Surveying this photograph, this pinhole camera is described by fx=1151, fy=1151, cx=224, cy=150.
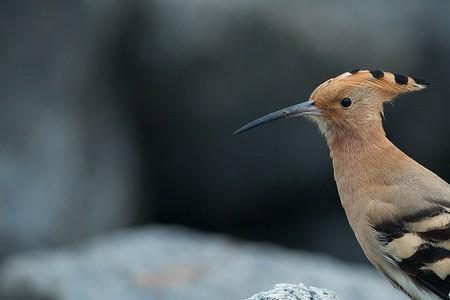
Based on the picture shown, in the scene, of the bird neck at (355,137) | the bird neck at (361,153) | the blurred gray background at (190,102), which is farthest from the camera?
the blurred gray background at (190,102)

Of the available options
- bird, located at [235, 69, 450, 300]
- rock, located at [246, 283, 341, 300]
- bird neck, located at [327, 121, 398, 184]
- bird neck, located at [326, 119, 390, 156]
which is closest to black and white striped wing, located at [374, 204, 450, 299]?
bird, located at [235, 69, 450, 300]

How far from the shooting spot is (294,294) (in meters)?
3.92

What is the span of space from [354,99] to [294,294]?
150 centimetres

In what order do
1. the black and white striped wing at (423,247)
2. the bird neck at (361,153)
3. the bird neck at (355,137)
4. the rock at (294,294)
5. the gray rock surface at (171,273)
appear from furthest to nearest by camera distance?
the gray rock surface at (171,273) < the bird neck at (355,137) < the bird neck at (361,153) < the black and white striped wing at (423,247) < the rock at (294,294)

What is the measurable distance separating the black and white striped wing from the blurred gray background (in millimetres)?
3747

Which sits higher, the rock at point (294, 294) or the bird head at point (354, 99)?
the bird head at point (354, 99)

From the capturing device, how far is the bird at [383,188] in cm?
466

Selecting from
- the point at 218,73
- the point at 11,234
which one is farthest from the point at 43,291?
the point at 218,73

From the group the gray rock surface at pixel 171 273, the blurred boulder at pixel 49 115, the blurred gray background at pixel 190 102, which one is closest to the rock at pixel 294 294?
Result: the gray rock surface at pixel 171 273

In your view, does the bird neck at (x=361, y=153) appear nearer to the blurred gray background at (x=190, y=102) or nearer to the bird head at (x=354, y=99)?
the bird head at (x=354, y=99)

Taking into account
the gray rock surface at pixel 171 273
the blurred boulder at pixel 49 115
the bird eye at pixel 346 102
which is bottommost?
the gray rock surface at pixel 171 273

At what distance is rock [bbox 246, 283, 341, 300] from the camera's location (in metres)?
3.88

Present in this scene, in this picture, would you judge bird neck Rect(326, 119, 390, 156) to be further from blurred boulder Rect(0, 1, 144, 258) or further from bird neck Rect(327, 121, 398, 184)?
blurred boulder Rect(0, 1, 144, 258)

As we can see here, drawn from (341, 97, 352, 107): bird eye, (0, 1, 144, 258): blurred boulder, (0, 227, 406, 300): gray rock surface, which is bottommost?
(0, 227, 406, 300): gray rock surface
